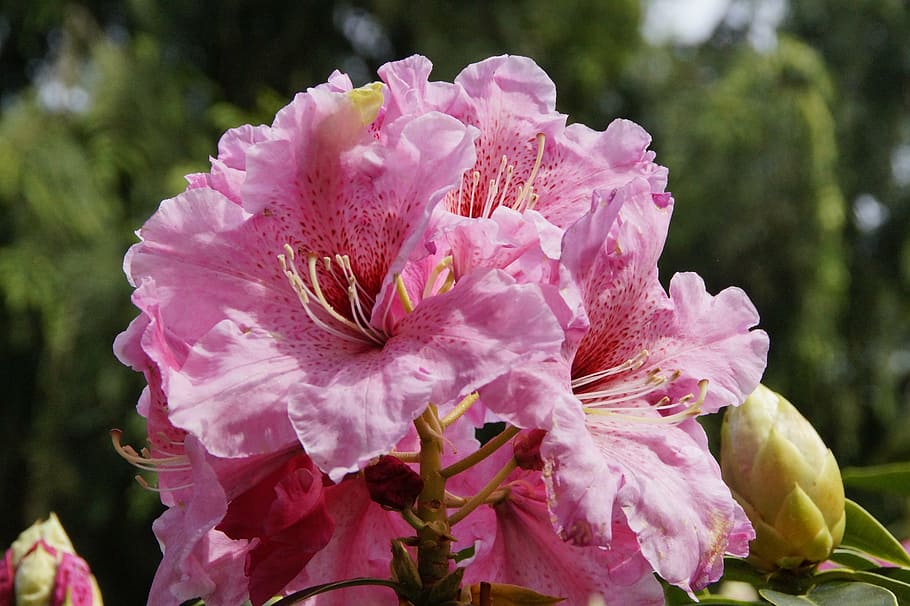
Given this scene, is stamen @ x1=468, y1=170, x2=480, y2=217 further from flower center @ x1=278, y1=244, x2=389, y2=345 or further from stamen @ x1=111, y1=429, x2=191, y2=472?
stamen @ x1=111, y1=429, x2=191, y2=472

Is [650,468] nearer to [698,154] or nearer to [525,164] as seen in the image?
[525,164]

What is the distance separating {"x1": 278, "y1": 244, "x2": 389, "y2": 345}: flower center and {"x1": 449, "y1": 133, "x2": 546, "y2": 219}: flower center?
0.24ft

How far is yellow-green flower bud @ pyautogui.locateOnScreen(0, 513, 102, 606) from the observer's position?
2.33 feet

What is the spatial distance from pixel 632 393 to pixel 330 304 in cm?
16

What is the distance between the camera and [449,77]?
173 inches

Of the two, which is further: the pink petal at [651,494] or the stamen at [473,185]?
the stamen at [473,185]

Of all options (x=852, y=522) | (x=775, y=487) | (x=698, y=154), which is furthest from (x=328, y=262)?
(x=698, y=154)

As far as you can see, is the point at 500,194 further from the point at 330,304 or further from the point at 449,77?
the point at 449,77

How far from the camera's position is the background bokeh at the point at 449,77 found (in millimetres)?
4223

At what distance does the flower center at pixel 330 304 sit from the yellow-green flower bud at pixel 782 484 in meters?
0.26

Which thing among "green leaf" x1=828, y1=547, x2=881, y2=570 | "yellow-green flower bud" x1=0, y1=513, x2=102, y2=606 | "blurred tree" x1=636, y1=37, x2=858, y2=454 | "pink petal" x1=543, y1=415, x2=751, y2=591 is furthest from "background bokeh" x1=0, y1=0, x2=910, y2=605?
"pink petal" x1=543, y1=415, x2=751, y2=591

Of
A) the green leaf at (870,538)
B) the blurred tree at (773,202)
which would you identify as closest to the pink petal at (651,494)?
the green leaf at (870,538)

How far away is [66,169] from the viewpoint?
4.27 m

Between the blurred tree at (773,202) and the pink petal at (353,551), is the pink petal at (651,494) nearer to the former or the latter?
the pink petal at (353,551)
